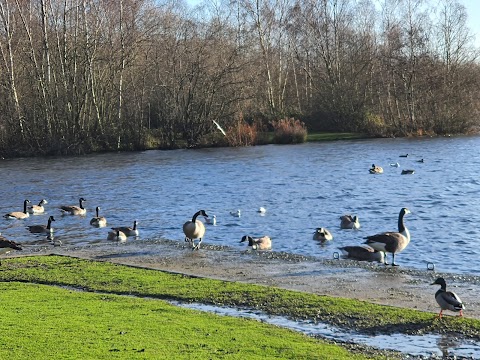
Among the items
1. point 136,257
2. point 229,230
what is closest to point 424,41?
point 229,230

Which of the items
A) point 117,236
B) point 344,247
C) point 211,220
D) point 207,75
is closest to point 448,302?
point 344,247

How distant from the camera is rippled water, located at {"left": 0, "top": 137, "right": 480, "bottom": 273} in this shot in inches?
902

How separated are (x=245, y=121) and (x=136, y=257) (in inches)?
2103

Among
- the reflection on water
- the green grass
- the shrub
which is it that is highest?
the shrub

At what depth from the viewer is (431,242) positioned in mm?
21266

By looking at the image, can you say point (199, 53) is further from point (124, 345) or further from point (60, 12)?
point (124, 345)

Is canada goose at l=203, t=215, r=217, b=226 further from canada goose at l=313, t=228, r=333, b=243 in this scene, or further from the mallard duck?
canada goose at l=313, t=228, r=333, b=243

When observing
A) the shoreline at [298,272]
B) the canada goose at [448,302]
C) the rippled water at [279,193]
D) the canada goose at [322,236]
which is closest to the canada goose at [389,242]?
the rippled water at [279,193]

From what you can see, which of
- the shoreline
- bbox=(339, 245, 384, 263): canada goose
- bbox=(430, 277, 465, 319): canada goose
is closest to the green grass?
bbox=(430, 277, 465, 319): canada goose

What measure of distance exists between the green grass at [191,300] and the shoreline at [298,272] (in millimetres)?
920

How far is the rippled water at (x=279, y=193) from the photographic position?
2291cm

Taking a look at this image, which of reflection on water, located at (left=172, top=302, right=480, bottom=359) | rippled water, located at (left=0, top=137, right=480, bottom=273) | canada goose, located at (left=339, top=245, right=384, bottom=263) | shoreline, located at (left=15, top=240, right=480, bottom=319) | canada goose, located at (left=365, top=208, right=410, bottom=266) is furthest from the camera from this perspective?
rippled water, located at (left=0, top=137, right=480, bottom=273)

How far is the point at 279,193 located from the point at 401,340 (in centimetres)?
2427

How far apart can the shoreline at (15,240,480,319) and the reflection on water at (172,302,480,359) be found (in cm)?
168
